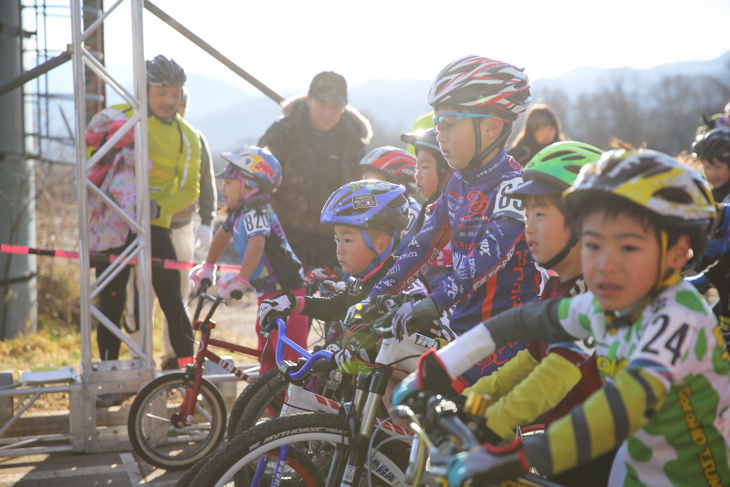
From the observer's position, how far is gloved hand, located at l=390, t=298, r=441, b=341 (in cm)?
236

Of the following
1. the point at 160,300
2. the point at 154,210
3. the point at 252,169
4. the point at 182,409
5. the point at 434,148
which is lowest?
the point at 182,409

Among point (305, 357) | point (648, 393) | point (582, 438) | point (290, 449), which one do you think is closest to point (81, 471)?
point (305, 357)

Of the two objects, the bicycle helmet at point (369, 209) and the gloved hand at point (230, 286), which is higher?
the bicycle helmet at point (369, 209)

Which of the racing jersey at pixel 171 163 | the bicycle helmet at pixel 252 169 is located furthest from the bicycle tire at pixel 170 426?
the racing jersey at pixel 171 163

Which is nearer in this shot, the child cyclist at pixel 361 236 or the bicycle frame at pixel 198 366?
the child cyclist at pixel 361 236

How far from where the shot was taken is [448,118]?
319cm

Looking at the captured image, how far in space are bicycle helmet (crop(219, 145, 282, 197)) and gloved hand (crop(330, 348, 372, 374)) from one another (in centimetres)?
252

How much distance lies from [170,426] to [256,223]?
1667mm

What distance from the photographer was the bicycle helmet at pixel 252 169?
196 inches

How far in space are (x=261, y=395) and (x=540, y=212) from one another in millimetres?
1959

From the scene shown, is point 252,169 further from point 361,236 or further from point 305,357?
point 305,357

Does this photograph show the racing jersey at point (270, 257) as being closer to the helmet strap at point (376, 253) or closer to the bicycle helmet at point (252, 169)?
the bicycle helmet at point (252, 169)

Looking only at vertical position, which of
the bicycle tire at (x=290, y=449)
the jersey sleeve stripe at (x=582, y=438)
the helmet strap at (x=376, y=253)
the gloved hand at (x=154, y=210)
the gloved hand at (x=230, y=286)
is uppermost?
the gloved hand at (x=154, y=210)

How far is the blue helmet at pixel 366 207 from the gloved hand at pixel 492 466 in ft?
6.37
